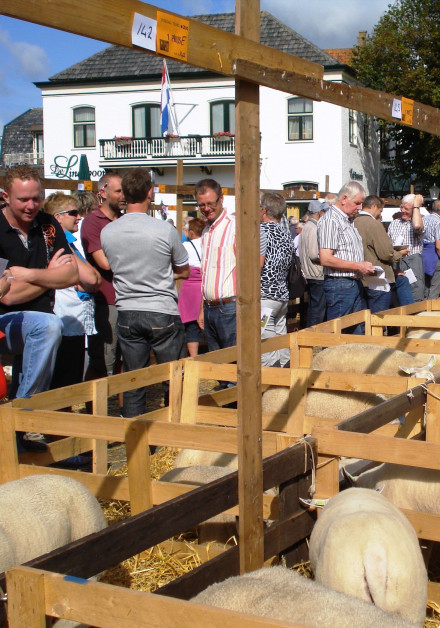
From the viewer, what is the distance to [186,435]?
3324mm

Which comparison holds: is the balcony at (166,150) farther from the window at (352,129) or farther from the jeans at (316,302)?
the jeans at (316,302)

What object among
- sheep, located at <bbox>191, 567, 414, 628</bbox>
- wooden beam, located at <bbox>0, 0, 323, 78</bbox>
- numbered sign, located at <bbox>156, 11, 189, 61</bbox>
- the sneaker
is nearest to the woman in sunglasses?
the sneaker

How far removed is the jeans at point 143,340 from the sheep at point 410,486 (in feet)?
6.41

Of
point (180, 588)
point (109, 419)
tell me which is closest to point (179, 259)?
point (109, 419)

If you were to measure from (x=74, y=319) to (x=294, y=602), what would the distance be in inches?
147

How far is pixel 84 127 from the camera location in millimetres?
33844

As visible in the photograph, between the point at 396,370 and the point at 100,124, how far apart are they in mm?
30684

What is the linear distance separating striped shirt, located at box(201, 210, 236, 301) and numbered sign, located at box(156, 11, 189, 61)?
3474mm

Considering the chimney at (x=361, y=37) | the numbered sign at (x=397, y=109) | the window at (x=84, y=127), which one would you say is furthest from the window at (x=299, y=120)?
the numbered sign at (x=397, y=109)

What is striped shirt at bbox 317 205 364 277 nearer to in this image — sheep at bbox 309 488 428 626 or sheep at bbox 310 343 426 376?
sheep at bbox 310 343 426 376

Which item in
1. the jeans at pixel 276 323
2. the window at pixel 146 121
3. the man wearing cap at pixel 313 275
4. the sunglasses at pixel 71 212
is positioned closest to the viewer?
the sunglasses at pixel 71 212

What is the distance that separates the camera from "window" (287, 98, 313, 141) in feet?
99.3

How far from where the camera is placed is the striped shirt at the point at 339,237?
268 inches

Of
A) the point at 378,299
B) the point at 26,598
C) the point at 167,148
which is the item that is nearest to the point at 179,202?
the point at 378,299
